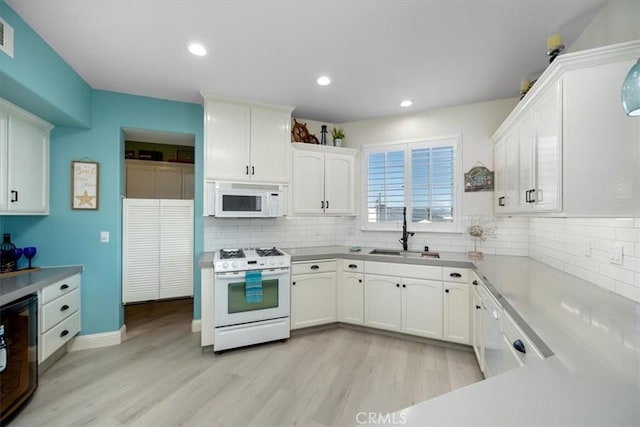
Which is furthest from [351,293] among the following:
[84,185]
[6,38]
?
[6,38]

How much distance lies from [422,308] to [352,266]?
86cm

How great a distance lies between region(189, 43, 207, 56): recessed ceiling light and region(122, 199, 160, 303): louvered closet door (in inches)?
76.9

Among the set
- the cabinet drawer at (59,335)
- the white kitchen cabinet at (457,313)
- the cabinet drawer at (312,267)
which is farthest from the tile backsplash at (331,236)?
the cabinet drawer at (59,335)

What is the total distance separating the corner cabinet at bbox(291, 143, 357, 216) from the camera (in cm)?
326

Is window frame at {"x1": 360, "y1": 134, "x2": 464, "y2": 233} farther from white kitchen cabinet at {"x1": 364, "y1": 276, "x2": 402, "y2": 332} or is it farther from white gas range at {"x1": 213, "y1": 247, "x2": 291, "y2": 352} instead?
white gas range at {"x1": 213, "y1": 247, "x2": 291, "y2": 352}

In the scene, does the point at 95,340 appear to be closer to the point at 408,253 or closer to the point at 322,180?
the point at 322,180

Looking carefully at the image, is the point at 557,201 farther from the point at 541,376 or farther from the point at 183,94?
the point at 183,94

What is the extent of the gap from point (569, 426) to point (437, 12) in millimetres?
2062

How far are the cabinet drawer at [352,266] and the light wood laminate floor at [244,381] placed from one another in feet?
2.46

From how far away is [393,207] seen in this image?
3498 millimetres

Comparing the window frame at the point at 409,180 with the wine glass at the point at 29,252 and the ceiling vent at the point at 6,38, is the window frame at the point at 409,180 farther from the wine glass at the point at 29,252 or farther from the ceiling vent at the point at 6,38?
the wine glass at the point at 29,252

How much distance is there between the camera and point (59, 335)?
2338 mm

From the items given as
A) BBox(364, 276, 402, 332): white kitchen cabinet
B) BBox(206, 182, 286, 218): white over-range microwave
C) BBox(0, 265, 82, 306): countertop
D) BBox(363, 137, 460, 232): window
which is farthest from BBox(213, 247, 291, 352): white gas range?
BBox(363, 137, 460, 232): window

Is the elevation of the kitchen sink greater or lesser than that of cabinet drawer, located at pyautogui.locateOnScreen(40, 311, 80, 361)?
greater
